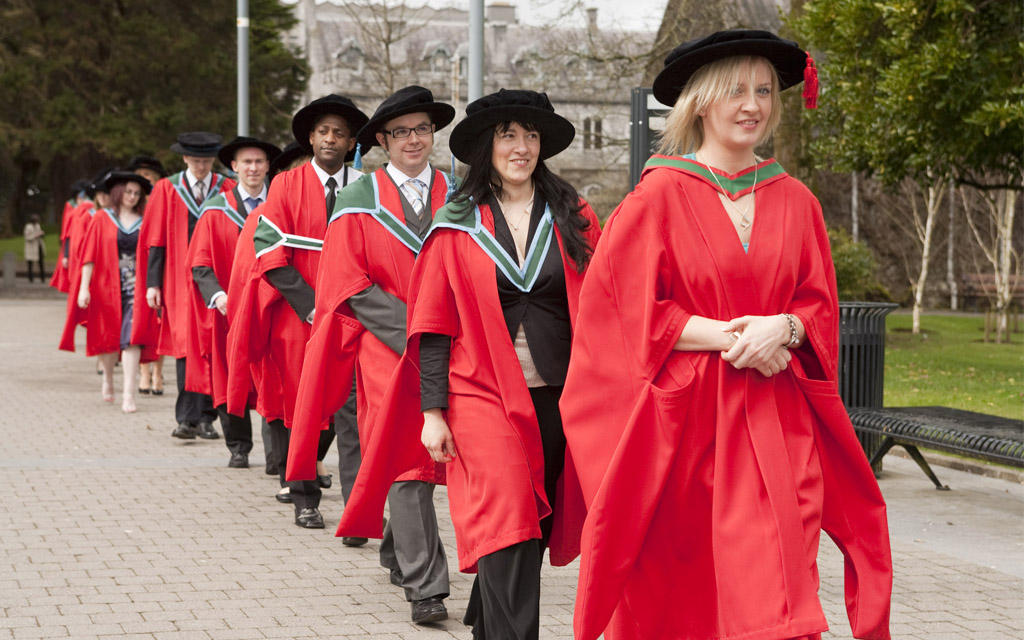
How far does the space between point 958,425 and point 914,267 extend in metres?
30.8

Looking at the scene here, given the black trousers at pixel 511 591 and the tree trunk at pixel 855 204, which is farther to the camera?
the tree trunk at pixel 855 204

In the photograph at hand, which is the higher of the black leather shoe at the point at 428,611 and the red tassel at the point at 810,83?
the red tassel at the point at 810,83

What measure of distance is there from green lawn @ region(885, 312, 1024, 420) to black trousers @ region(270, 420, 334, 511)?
700 cm

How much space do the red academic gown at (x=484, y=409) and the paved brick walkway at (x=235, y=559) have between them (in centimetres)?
100

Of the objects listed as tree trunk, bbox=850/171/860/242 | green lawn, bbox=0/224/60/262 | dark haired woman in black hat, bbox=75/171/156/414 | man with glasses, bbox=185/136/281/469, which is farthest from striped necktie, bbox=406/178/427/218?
green lawn, bbox=0/224/60/262

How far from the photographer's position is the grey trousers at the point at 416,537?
5848 millimetres

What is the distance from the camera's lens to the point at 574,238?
4.89 m

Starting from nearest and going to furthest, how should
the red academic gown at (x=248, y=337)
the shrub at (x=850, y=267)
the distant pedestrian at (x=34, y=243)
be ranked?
the red academic gown at (x=248, y=337), the shrub at (x=850, y=267), the distant pedestrian at (x=34, y=243)

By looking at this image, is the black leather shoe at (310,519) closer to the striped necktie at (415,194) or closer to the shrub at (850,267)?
the striped necktie at (415,194)

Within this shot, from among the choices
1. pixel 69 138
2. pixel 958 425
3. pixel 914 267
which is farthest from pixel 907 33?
pixel 69 138

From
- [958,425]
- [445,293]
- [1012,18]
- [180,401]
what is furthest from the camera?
[1012,18]

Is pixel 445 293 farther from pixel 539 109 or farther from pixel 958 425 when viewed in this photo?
pixel 958 425

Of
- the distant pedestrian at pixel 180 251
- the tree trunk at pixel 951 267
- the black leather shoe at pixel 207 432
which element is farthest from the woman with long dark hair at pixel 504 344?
the tree trunk at pixel 951 267

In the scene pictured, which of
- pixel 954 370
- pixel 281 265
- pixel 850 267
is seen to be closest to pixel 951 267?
pixel 850 267
